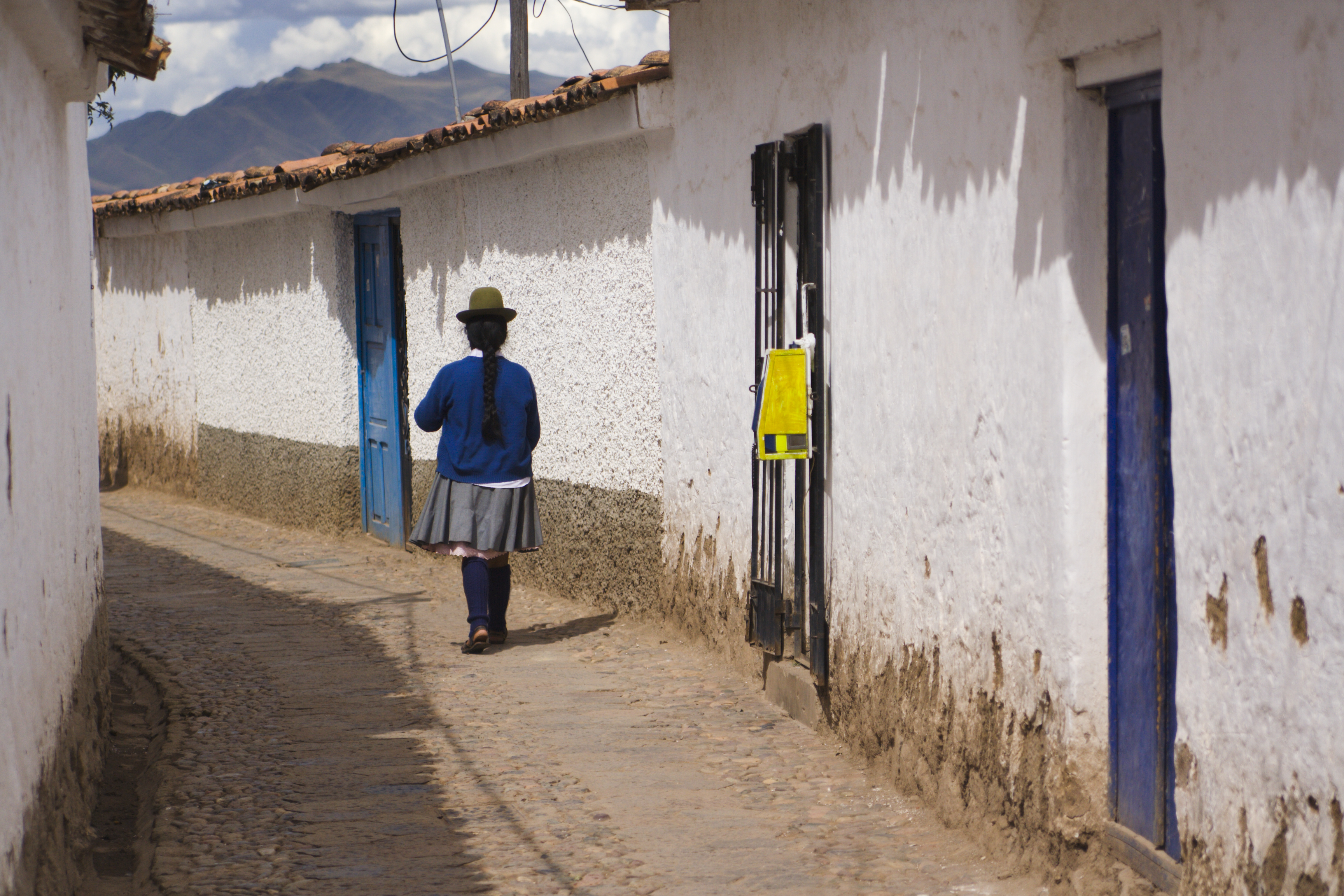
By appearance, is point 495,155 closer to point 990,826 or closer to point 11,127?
point 11,127

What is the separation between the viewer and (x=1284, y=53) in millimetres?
3064

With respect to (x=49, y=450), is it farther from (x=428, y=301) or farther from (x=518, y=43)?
(x=518, y=43)

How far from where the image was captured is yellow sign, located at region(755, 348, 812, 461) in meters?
5.93

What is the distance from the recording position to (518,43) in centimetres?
1422

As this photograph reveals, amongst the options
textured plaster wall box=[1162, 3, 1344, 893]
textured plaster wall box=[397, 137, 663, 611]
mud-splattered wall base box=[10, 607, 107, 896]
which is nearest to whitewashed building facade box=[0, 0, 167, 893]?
mud-splattered wall base box=[10, 607, 107, 896]

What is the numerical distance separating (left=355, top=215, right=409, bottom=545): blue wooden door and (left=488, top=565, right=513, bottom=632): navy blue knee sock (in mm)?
3437

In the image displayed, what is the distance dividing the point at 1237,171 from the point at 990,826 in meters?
2.07

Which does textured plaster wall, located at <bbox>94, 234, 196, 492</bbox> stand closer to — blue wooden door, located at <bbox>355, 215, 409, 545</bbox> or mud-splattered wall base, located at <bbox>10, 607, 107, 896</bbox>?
blue wooden door, located at <bbox>355, 215, 409, 545</bbox>

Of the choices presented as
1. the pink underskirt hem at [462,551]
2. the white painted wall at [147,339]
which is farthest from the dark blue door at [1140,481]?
the white painted wall at [147,339]

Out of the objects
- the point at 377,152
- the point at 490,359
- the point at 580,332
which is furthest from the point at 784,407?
the point at 377,152

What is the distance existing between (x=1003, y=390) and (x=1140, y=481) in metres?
0.62

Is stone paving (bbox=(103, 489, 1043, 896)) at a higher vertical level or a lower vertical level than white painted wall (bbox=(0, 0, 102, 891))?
lower

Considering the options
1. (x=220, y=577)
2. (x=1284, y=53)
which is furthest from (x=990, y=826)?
(x=220, y=577)

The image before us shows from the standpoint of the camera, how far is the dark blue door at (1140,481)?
12.4 feet
